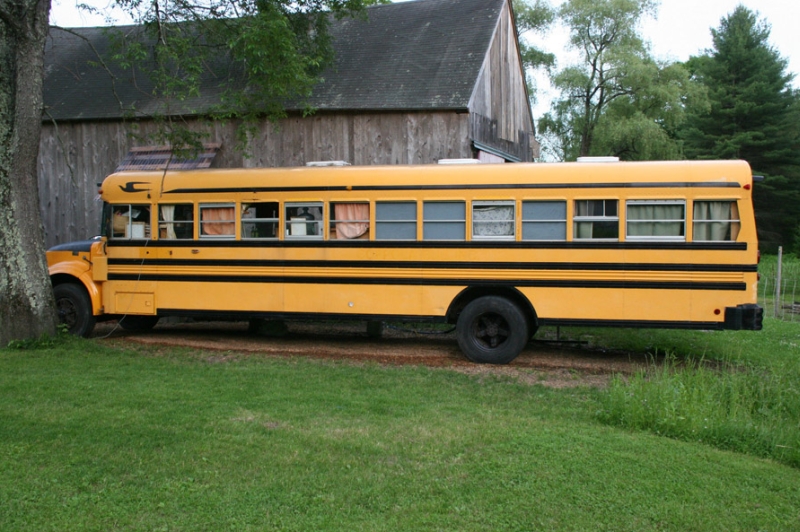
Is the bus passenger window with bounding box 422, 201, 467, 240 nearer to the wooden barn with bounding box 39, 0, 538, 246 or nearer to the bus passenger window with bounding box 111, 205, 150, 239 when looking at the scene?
the bus passenger window with bounding box 111, 205, 150, 239

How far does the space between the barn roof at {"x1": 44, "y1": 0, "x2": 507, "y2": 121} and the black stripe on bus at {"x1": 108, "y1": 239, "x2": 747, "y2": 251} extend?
171 inches

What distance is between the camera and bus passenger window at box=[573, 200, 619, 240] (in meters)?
9.91

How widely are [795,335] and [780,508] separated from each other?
9762mm

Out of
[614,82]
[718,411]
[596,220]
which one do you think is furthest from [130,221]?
[614,82]

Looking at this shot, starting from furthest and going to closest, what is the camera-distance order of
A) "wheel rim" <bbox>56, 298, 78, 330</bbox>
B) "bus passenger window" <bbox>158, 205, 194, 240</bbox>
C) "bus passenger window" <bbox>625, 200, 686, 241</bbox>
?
"wheel rim" <bbox>56, 298, 78, 330</bbox> < "bus passenger window" <bbox>158, 205, 194, 240</bbox> < "bus passenger window" <bbox>625, 200, 686, 241</bbox>

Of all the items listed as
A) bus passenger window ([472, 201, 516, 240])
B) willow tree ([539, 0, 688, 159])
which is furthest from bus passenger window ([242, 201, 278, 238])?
willow tree ([539, 0, 688, 159])

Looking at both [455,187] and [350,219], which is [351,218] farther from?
[455,187]

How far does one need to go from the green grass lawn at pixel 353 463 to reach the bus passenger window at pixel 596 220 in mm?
2496

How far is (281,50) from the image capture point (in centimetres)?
1329

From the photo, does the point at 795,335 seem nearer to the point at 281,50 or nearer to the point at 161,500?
the point at 281,50

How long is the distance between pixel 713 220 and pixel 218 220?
7.55 metres

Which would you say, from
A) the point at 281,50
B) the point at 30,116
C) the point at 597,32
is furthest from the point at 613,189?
the point at 597,32

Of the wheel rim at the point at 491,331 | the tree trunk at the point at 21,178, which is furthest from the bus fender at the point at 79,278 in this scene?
the wheel rim at the point at 491,331

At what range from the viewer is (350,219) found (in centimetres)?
1087
